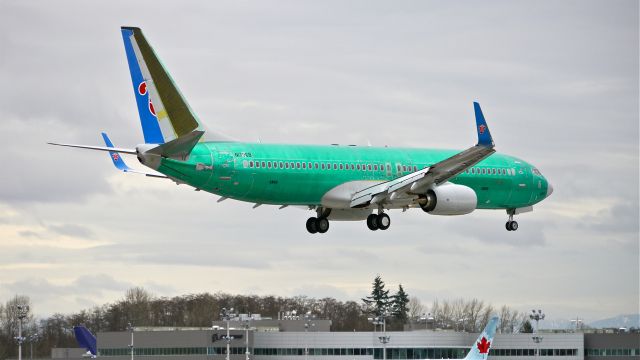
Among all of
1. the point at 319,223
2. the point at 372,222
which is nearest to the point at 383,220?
the point at 372,222

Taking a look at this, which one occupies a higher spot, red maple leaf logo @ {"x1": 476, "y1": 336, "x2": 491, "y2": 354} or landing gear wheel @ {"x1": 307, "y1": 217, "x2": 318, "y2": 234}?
landing gear wheel @ {"x1": 307, "y1": 217, "x2": 318, "y2": 234}

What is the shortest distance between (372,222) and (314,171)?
6080 mm

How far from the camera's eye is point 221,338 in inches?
5517

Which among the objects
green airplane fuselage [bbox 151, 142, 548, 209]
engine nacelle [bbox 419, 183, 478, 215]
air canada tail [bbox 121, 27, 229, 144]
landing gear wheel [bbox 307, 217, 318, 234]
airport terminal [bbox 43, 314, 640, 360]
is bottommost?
airport terminal [bbox 43, 314, 640, 360]

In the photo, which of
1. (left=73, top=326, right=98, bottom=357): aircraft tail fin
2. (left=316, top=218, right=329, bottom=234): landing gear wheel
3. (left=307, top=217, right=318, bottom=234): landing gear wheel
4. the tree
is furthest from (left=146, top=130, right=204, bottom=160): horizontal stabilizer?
the tree

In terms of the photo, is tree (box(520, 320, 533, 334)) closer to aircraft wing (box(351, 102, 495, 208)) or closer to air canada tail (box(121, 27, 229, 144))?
aircraft wing (box(351, 102, 495, 208))

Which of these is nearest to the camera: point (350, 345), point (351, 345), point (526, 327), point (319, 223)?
point (319, 223)

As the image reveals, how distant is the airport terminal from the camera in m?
137

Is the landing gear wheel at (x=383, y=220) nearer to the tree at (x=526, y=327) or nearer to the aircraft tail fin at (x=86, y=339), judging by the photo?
the aircraft tail fin at (x=86, y=339)

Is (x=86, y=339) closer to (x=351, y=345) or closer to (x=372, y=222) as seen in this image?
(x=351, y=345)

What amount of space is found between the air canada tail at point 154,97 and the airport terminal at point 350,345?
62.1 meters

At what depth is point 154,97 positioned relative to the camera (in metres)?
75.2

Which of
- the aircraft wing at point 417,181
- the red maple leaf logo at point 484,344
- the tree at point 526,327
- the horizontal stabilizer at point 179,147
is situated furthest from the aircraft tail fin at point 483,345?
the tree at point 526,327

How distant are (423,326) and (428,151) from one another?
70.5 m
